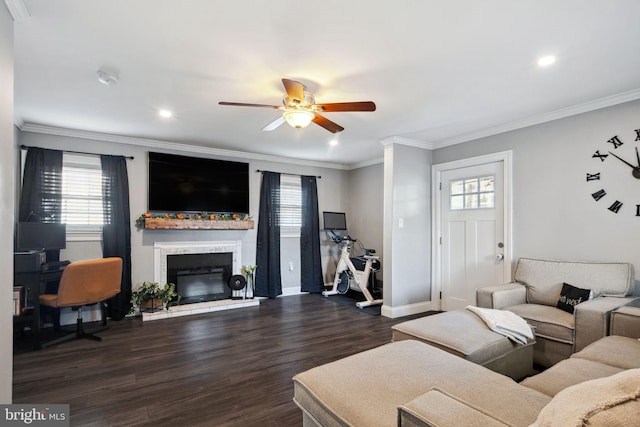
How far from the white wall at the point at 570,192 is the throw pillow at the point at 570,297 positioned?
0.47 m

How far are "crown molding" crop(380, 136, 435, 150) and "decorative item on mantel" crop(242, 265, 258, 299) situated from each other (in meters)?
2.87

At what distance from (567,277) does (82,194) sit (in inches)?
221

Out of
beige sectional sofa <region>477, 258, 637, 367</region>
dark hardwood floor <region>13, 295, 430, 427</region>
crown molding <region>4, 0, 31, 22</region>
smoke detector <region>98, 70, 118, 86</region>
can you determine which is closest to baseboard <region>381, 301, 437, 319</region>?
dark hardwood floor <region>13, 295, 430, 427</region>

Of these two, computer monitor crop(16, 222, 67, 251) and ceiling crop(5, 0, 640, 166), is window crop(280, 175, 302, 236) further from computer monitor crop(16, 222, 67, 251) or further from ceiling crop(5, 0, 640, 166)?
computer monitor crop(16, 222, 67, 251)

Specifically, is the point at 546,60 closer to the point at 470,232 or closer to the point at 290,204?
the point at 470,232

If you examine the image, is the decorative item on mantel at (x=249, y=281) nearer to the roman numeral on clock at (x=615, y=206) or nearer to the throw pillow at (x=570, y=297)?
the throw pillow at (x=570, y=297)

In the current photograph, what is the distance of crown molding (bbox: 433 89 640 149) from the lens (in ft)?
9.30

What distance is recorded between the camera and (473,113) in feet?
11.0

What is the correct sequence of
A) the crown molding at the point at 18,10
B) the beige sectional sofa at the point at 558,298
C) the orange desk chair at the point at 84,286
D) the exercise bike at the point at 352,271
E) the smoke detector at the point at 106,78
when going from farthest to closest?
the exercise bike at the point at 352,271
the orange desk chair at the point at 84,286
the smoke detector at the point at 106,78
the beige sectional sofa at the point at 558,298
the crown molding at the point at 18,10

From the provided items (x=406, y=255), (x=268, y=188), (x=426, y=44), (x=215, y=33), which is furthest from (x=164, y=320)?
(x=426, y=44)

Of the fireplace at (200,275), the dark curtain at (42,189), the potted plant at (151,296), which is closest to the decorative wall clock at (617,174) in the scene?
the fireplace at (200,275)

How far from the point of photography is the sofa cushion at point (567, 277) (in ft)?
8.90

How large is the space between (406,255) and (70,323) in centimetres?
445

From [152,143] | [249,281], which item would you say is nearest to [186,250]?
[249,281]
